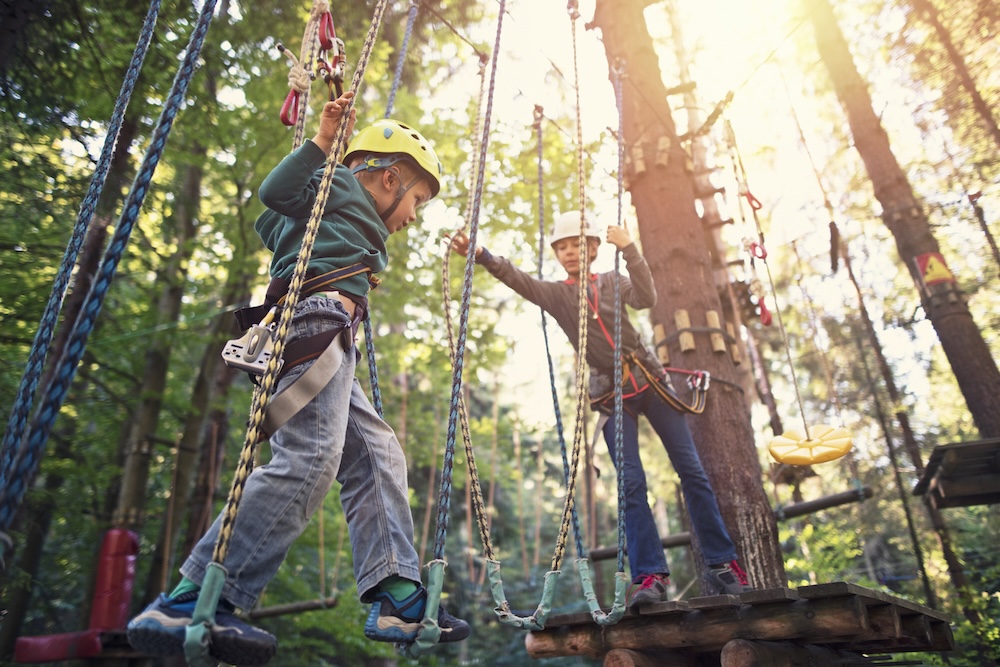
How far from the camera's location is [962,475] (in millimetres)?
5875

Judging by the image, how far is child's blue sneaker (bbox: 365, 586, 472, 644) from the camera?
1.74 m

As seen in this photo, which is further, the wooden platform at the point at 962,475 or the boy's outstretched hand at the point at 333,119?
the wooden platform at the point at 962,475

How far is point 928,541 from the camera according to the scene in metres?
13.1

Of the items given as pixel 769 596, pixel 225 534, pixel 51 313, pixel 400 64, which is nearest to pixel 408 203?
pixel 400 64

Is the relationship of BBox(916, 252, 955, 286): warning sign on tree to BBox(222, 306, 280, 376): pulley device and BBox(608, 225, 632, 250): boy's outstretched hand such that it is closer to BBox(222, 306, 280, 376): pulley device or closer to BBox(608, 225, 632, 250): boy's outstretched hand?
BBox(608, 225, 632, 250): boy's outstretched hand

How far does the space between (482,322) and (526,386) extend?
14188 millimetres

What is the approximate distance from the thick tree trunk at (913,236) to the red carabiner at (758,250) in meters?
3.15

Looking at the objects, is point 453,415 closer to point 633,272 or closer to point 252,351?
point 252,351

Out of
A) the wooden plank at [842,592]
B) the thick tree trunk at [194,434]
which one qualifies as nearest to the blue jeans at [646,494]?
the wooden plank at [842,592]

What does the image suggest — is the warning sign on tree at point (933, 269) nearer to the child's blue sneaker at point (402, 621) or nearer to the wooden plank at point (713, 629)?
the wooden plank at point (713, 629)

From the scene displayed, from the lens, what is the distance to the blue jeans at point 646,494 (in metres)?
3.04

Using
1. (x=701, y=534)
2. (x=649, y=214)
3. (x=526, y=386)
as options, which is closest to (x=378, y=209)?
(x=701, y=534)

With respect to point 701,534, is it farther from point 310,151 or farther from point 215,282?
point 215,282

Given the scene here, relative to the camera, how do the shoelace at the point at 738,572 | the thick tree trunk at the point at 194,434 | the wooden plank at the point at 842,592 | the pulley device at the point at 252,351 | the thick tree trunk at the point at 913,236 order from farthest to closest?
the thick tree trunk at the point at 194,434 → the thick tree trunk at the point at 913,236 → the shoelace at the point at 738,572 → the wooden plank at the point at 842,592 → the pulley device at the point at 252,351
